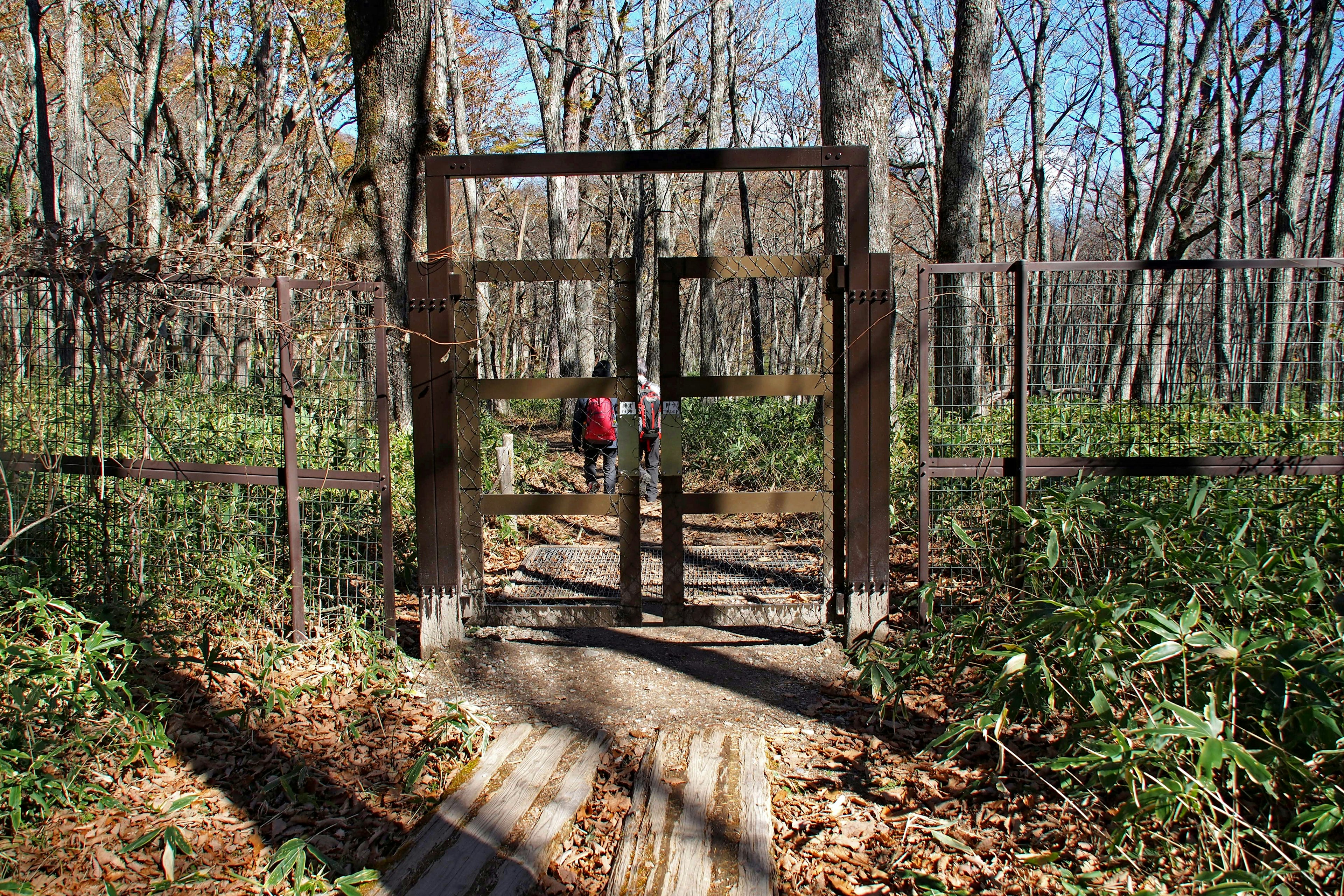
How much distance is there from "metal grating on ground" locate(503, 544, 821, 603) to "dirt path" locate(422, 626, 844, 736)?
325mm

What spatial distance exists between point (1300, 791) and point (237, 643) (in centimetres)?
498

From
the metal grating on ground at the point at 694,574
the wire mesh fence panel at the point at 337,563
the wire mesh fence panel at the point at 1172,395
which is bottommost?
the metal grating on ground at the point at 694,574

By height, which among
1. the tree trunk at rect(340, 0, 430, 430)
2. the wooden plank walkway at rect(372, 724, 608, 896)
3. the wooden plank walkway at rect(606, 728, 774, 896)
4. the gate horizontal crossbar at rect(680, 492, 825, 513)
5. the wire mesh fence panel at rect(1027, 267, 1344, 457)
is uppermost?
the tree trunk at rect(340, 0, 430, 430)

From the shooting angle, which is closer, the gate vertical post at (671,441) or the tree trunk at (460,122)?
the gate vertical post at (671,441)

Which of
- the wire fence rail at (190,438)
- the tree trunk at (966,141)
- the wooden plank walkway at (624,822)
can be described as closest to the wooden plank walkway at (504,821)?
the wooden plank walkway at (624,822)

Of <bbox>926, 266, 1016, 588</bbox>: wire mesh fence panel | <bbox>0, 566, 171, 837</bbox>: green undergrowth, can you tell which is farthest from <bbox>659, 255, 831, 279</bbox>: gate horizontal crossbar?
<bbox>0, 566, 171, 837</bbox>: green undergrowth

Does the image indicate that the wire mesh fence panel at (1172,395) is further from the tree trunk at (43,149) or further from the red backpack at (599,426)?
the tree trunk at (43,149)

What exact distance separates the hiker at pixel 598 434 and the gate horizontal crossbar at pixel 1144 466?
553cm

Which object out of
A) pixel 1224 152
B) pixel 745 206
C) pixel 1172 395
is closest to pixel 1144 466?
pixel 1172 395

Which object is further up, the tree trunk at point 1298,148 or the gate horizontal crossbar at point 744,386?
the tree trunk at point 1298,148

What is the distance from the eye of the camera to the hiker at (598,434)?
32.7ft

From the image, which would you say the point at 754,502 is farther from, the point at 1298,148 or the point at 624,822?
the point at 1298,148

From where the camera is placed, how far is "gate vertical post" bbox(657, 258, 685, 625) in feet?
16.7

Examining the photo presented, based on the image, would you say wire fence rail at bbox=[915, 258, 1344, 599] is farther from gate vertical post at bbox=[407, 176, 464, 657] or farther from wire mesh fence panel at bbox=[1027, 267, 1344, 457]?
gate vertical post at bbox=[407, 176, 464, 657]
